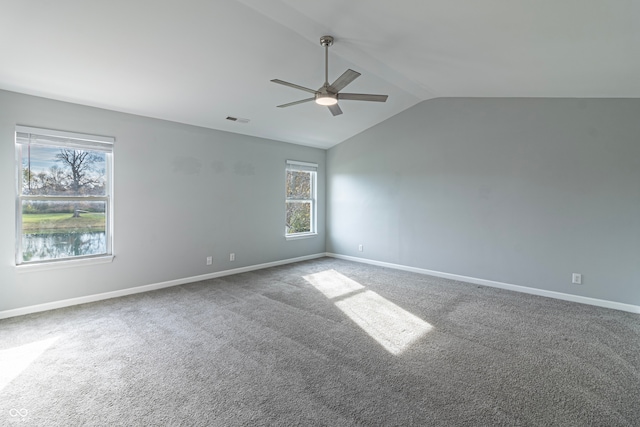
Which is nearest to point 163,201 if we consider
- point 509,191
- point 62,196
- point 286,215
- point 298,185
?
point 62,196

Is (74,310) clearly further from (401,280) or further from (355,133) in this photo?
(355,133)

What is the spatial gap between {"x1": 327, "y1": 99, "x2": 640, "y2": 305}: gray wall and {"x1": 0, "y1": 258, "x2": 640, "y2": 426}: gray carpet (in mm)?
657

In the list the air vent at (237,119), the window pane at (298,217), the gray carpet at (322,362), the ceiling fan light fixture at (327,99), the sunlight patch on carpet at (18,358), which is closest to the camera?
the gray carpet at (322,362)

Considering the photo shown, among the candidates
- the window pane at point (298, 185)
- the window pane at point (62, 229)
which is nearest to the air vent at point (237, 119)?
the window pane at point (298, 185)

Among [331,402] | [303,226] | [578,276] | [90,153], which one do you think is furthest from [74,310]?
[578,276]

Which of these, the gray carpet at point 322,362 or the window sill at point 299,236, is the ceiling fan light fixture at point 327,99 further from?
the window sill at point 299,236

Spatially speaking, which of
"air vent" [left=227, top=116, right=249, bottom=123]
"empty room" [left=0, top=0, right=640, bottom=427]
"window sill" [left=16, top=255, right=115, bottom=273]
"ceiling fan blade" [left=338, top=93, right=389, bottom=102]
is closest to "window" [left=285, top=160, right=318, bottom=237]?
"empty room" [left=0, top=0, right=640, bottom=427]

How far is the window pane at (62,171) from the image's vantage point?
350 cm

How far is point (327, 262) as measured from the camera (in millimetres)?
6266

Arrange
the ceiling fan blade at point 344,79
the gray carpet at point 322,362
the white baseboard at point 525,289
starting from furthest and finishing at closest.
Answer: the white baseboard at point 525,289
the ceiling fan blade at point 344,79
the gray carpet at point 322,362

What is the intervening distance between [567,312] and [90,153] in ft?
20.3

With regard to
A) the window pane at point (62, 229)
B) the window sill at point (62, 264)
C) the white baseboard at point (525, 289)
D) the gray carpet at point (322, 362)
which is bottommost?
the gray carpet at point (322, 362)

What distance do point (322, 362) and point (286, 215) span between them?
3923 millimetres

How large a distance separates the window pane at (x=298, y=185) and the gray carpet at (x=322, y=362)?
9.05ft
